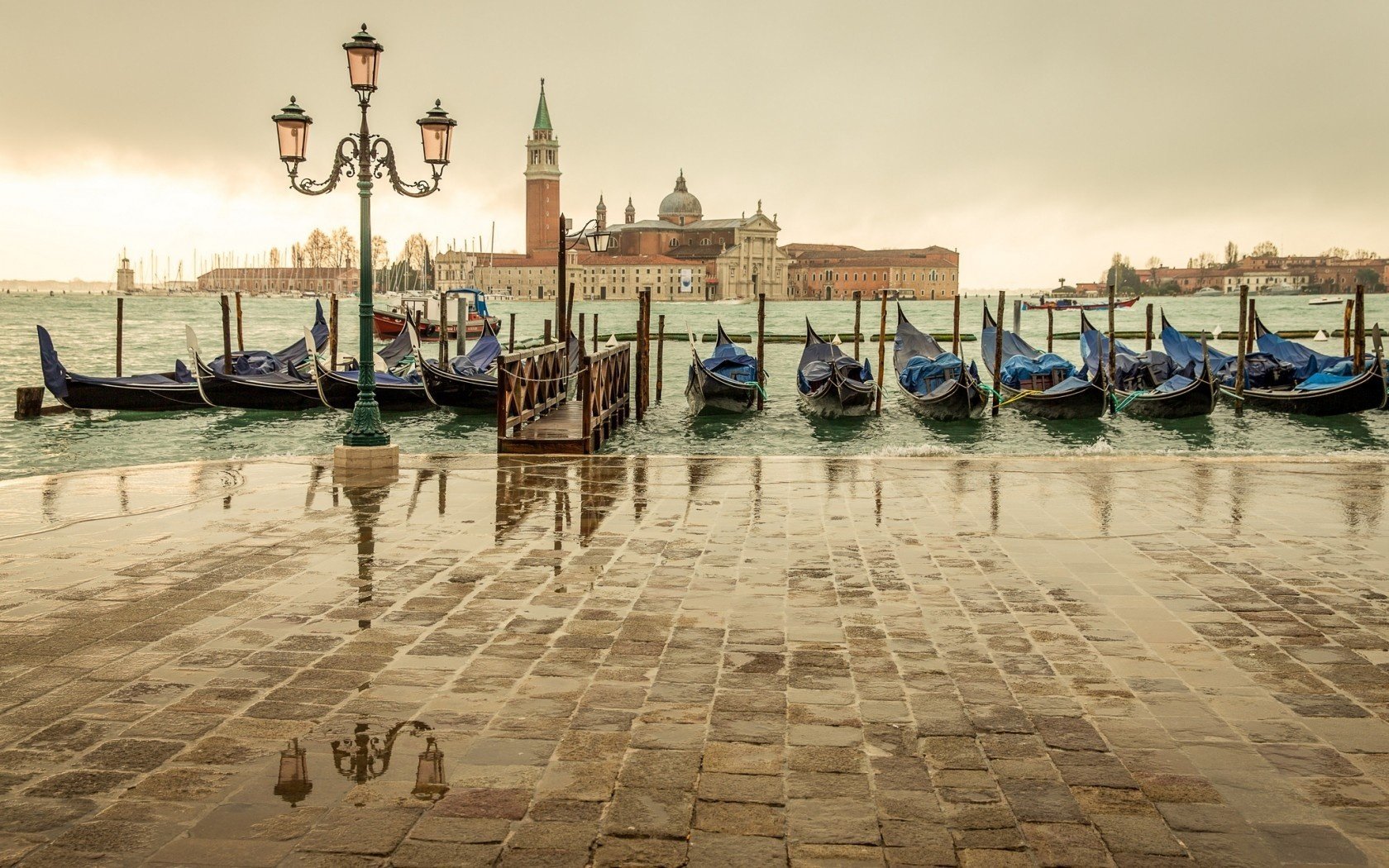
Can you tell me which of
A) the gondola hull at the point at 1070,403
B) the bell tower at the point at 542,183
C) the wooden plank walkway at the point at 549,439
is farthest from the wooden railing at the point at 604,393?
the bell tower at the point at 542,183

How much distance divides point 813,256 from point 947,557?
118 m

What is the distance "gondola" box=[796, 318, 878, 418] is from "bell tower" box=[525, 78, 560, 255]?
287ft

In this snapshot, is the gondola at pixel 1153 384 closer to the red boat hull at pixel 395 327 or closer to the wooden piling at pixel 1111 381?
the wooden piling at pixel 1111 381

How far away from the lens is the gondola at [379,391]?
20.1 m

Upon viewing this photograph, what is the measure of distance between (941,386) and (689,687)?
1796 cm

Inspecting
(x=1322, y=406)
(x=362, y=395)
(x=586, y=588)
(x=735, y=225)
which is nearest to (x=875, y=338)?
(x=1322, y=406)

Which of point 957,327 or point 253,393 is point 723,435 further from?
point 253,393

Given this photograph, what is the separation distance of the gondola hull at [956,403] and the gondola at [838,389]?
103 centimetres

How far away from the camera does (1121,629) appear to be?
4102 mm

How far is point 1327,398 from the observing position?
2006 cm

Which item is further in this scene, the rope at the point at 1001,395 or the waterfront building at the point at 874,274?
the waterfront building at the point at 874,274

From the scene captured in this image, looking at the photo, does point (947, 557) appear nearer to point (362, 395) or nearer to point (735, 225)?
point (362, 395)

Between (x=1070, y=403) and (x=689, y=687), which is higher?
(x=1070, y=403)

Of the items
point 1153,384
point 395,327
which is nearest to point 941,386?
point 1153,384
